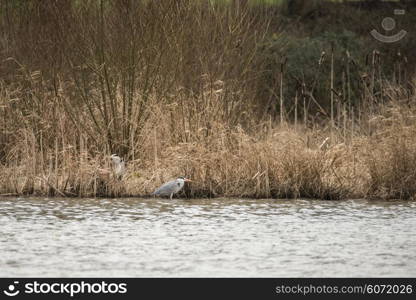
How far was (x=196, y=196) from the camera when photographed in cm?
1112

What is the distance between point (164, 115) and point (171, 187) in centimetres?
162

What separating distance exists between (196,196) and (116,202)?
37.9 inches

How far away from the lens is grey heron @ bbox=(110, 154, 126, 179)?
11.1 meters

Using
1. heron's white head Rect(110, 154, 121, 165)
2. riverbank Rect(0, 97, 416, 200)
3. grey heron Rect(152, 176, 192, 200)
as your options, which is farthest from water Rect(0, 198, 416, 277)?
heron's white head Rect(110, 154, 121, 165)

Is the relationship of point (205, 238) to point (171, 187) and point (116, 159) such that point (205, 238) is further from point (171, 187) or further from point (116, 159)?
point (116, 159)

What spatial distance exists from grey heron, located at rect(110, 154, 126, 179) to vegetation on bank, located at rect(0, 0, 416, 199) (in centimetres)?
8

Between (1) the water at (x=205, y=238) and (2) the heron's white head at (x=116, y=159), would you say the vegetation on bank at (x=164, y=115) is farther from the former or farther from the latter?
(1) the water at (x=205, y=238)

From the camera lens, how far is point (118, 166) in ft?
36.4

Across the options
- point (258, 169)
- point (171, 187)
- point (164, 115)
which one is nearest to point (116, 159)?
point (171, 187)

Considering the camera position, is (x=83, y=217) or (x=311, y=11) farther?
(x=311, y=11)

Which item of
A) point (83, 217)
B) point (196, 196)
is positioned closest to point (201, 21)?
point (196, 196)

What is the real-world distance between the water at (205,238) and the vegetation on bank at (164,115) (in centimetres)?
39

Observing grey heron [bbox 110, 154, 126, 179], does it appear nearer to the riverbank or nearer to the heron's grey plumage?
the riverbank

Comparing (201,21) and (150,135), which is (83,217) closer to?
(150,135)
